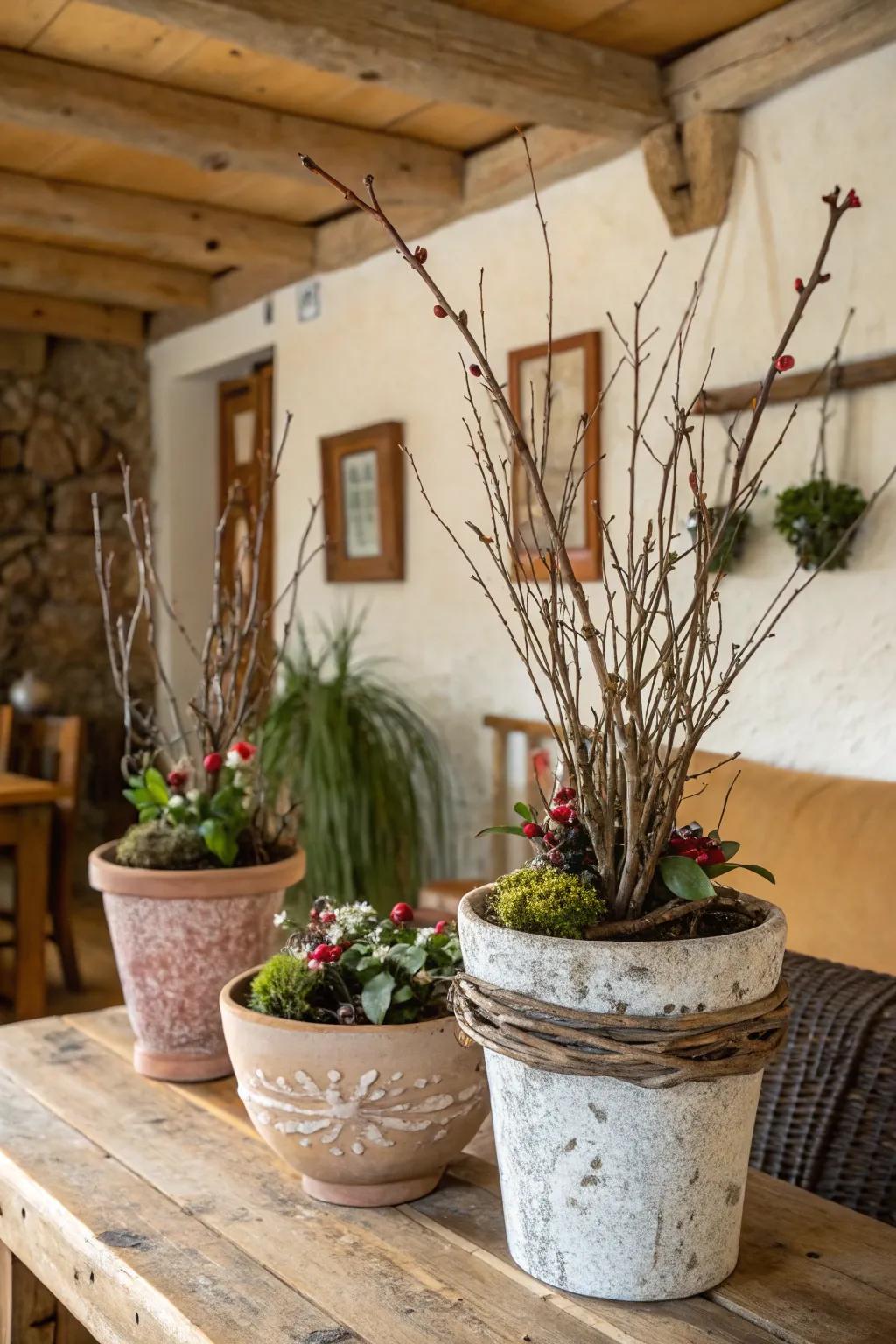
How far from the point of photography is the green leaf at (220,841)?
5.14 feet

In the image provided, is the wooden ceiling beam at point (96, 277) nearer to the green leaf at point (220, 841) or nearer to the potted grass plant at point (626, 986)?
the green leaf at point (220, 841)

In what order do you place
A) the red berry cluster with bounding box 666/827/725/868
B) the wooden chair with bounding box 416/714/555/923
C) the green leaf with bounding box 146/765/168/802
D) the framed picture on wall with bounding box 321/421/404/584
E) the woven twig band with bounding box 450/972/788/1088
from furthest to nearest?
the framed picture on wall with bounding box 321/421/404/584 < the wooden chair with bounding box 416/714/555/923 < the green leaf with bounding box 146/765/168/802 < the red berry cluster with bounding box 666/827/725/868 < the woven twig band with bounding box 450/972/788/1088

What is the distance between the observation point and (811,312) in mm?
2699

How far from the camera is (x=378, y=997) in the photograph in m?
1.15

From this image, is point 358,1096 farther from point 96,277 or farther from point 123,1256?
point 96,277

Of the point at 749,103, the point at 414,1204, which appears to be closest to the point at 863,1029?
the point at 414,1204

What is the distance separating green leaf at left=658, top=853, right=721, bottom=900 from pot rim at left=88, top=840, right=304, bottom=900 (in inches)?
25.6

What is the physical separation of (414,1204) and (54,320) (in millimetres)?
4555

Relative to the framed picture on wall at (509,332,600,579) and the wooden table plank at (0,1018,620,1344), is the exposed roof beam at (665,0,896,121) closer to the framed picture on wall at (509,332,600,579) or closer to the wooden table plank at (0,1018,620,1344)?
the framed picture on wall at (509,332,600,579)

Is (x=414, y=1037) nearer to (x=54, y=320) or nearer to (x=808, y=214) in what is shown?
(x=808, y=214)

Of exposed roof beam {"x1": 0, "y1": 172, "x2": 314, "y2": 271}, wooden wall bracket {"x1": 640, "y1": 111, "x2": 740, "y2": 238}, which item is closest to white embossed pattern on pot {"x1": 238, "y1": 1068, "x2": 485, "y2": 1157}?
wooden wall bracket {"x1": 640, "y1": 111, "x2": 740, "y2": 238}

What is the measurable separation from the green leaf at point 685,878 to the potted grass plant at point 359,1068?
0.26 metres

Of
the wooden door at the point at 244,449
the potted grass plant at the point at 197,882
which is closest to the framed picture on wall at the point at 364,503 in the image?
the wooden door at the point at 244,449

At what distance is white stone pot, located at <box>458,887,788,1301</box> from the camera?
94 centimetres
